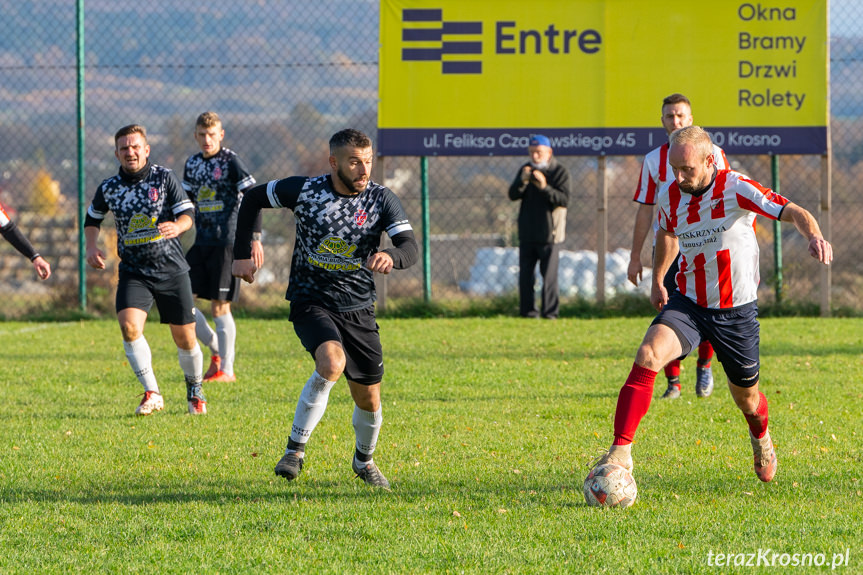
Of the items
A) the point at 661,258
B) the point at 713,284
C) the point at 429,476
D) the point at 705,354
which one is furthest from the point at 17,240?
the point at 705,354

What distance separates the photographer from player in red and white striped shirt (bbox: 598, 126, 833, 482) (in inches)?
208

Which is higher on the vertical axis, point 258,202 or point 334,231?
point 258,202

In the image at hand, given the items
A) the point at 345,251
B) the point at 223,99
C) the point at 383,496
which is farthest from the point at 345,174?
the point at 223,99

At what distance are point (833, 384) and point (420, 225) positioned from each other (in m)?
8.09

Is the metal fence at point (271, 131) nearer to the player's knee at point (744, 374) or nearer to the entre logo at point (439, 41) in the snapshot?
the entre logo at point (439, 41)

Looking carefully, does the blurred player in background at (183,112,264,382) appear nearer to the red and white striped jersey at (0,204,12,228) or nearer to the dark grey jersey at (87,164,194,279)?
the dark grey jersey at (87,164,194,279)

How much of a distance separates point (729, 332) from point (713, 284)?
0.84 ft

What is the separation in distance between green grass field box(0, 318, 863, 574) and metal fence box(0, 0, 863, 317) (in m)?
5.03

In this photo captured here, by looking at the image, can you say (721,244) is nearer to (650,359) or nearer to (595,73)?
(650,359)

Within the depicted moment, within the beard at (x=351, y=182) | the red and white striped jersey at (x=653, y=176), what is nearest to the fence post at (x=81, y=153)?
the red and white striped jersey at (x=653, y=176)

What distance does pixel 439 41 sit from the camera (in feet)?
48.1

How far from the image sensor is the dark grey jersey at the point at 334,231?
5645mm

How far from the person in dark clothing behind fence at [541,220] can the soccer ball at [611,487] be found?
29.1 feet

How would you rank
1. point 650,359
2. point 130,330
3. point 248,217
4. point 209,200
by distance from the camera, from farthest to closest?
point 209,200 → point 130,330 → point 248,217 → point 650,359
